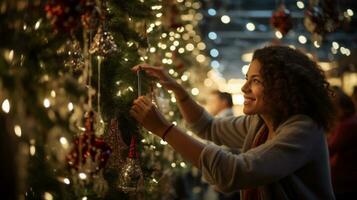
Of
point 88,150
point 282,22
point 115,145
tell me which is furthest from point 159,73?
point 282,22

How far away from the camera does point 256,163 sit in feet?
8.92

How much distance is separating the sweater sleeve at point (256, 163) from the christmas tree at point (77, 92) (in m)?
0.45

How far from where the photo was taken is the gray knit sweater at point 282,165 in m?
2.72

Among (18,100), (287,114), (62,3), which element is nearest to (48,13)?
(62,3)

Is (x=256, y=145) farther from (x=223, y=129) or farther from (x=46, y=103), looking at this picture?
(x=46, y=103)

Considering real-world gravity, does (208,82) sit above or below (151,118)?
below

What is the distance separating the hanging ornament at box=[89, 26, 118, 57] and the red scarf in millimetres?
840

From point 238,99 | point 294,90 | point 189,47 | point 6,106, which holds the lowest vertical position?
point 238,99

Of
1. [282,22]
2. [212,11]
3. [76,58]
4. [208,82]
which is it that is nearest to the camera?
[76,58]

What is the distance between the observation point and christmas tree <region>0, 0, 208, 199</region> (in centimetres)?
186

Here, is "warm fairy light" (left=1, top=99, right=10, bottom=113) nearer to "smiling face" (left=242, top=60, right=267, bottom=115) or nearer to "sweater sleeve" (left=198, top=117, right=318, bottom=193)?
"sweater sleeve" (left=198, top=117, right=318, bottom=193)

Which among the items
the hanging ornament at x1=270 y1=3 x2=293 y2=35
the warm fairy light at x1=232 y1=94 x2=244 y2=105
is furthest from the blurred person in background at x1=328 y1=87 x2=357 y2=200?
the warm fairy light at x1=232 y1=94 x2=244 y2=105

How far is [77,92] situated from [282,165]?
116 centimetres

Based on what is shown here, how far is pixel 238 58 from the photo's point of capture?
23078mm
